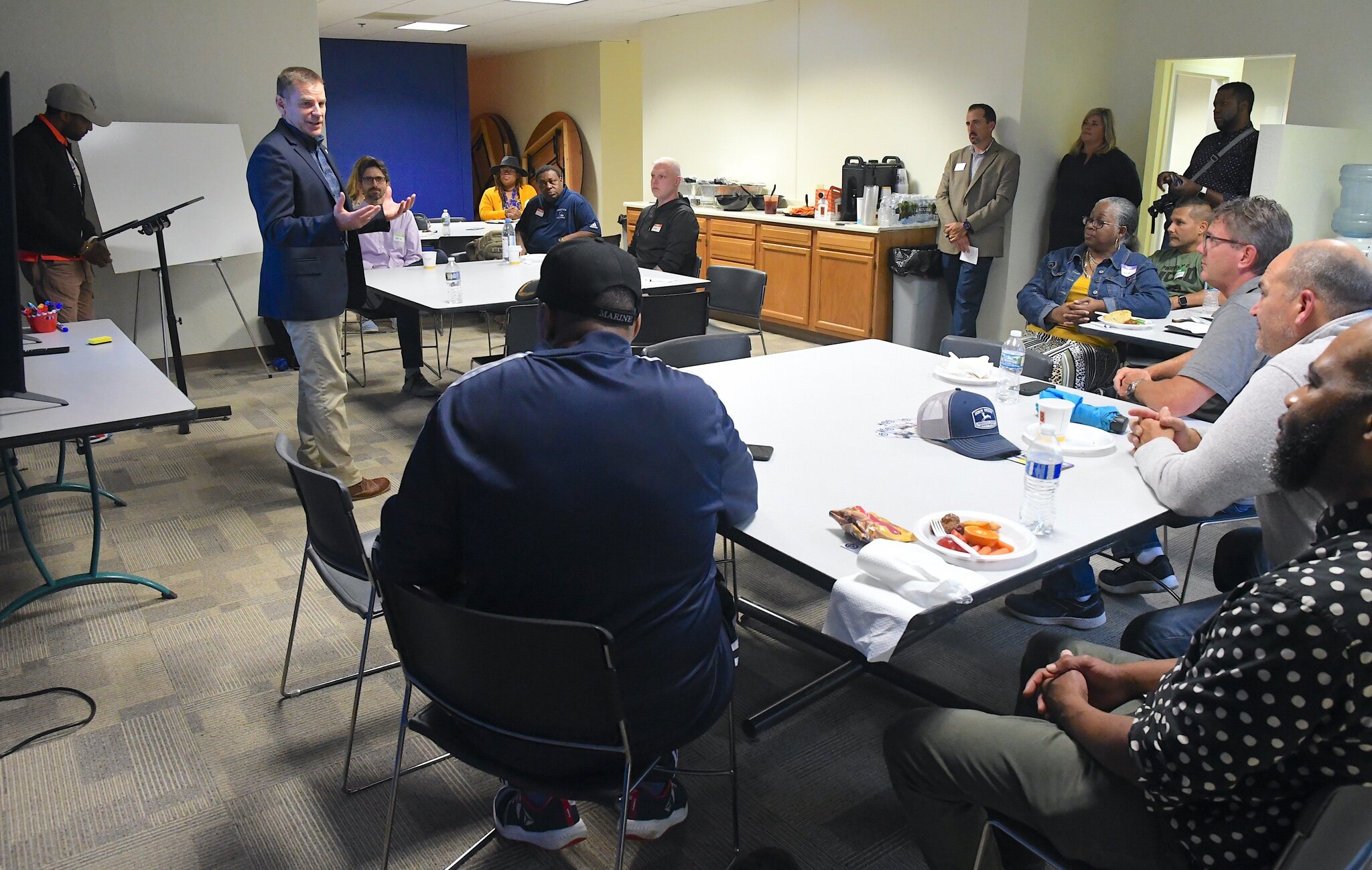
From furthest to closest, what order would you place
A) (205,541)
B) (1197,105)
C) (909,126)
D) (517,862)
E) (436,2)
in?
1. (1197,105)
2. (436,2)
3. (909,126)
4. (205,541)
5. (517,862)

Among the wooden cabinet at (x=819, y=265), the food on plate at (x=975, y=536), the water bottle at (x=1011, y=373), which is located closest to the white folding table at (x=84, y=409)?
the food on plate at (x=975, y=536)

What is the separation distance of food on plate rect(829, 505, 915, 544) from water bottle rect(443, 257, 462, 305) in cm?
317

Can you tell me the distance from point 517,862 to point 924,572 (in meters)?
1.08

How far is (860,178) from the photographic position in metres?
7.14

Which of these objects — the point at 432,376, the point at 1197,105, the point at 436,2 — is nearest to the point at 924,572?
the point at 432,376

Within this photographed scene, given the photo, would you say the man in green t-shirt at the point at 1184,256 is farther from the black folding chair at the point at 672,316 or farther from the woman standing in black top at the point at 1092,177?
the black folding chair at the point at 672,316

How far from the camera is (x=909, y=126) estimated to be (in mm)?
7254

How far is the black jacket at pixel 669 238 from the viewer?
5988 millimetres

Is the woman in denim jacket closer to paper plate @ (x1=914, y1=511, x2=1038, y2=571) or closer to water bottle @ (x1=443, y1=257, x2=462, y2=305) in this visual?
paper plate @ (x1=914, y1=511, x2=1038, y2=571)

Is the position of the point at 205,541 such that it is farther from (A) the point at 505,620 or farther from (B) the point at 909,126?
(B) the point at 909,126

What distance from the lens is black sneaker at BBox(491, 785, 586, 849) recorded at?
2018 millimetres

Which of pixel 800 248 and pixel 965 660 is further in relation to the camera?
pixel 800 248

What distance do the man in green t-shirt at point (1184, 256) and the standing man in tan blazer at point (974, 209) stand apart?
5.28 ft

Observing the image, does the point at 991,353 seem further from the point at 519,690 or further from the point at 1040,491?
the point at 519,690
